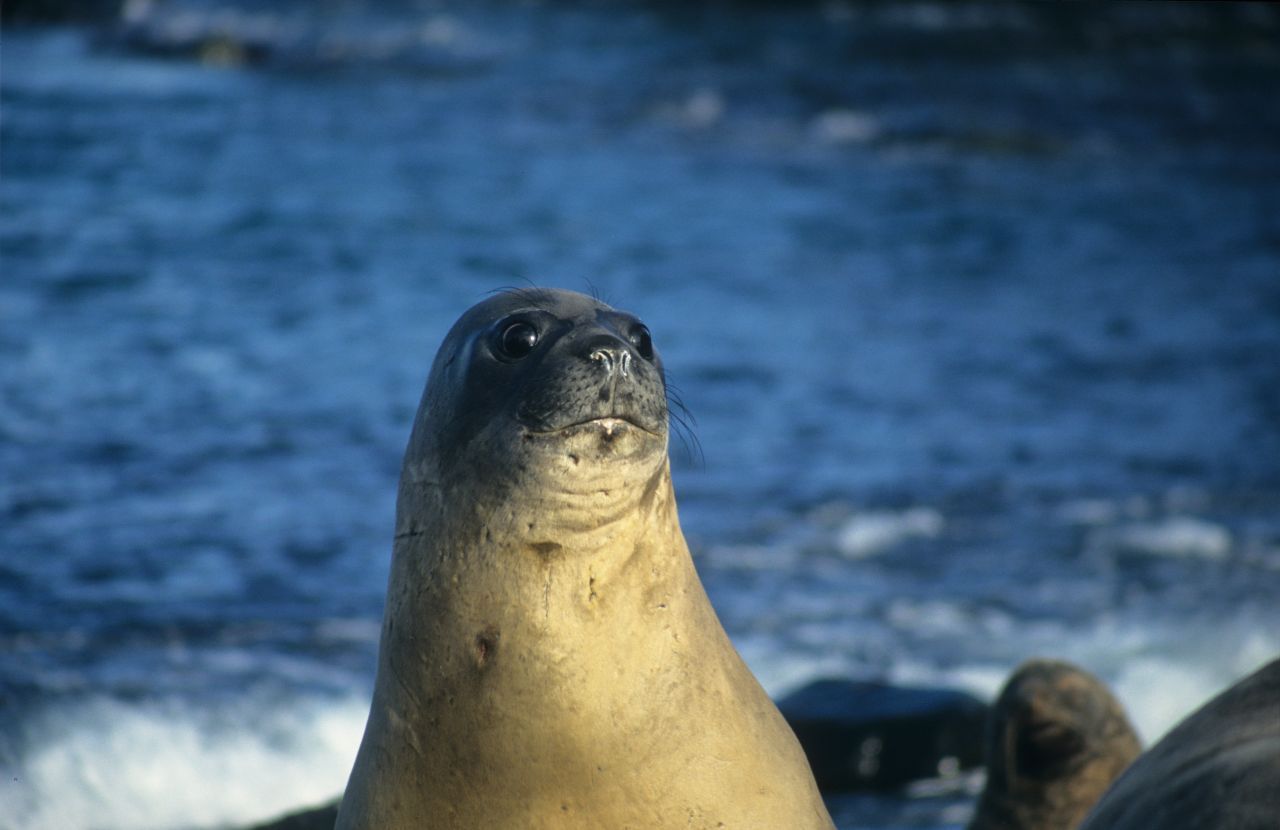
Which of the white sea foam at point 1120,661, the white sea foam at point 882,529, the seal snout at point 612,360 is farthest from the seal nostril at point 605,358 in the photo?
the white sea foam at point 882,529

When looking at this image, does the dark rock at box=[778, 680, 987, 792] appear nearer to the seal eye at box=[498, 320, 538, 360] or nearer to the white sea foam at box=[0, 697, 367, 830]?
the white sea foam at box=[0, 697, 367, 830]

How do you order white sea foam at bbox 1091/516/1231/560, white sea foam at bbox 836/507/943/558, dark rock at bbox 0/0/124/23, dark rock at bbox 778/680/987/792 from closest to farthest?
dark rock at bbox 778/680/987/792 → white sea foam at bbox 836/507/943/558 → white sea foam at bbox 1091/516/1231/560 → dark rock at bbox 0/0/124/23

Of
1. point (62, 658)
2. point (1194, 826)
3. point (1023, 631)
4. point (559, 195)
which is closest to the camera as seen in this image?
point (1194, 826)

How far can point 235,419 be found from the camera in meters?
9.84

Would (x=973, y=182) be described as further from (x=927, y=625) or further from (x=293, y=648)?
(x=293, y=648)

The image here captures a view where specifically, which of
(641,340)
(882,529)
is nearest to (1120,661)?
(882,529)

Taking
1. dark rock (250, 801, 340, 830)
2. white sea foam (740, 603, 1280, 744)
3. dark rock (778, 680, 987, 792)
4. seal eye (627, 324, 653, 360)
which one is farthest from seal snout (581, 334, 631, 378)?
white sea foam (740, 603, 1280, 744)

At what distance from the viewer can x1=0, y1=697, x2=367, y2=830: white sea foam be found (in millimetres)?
5629

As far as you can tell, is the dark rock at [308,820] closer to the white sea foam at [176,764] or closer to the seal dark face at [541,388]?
the white sea foam at [176,764]

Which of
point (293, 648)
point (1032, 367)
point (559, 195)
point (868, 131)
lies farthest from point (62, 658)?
point (868, 131)

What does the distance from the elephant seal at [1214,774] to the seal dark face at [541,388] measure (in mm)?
904

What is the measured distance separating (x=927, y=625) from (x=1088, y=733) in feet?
8.03

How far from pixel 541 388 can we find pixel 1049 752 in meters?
2.57

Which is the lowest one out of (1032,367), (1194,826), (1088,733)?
(1032,367)
